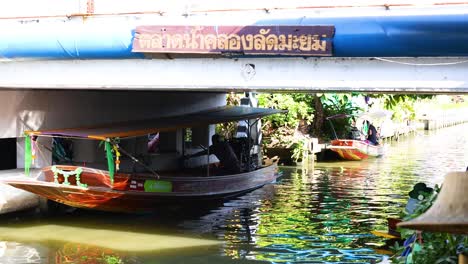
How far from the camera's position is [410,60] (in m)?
10.3

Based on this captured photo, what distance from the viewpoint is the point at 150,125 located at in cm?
1605

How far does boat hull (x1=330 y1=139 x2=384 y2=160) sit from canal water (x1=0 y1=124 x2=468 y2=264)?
25.6ft

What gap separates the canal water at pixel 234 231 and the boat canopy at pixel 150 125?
225cm

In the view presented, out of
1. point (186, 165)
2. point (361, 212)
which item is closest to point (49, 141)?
point (186, 165)

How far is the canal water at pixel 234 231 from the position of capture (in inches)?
476

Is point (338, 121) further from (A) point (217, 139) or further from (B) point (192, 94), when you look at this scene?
(A) point (217, 139)

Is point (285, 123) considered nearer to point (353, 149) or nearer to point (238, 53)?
point (353, 149)

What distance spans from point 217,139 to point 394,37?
33.7ft

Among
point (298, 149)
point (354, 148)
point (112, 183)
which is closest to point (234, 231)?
point (112, 183)

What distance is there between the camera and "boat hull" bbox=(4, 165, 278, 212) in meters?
13.9

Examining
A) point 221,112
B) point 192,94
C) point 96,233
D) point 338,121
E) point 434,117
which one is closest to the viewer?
point 96,233

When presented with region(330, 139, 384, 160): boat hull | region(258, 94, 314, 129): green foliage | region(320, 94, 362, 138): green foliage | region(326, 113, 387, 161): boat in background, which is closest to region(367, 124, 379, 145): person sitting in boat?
region(326, 113, 387, 161): boat in background

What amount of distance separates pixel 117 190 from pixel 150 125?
2.48m

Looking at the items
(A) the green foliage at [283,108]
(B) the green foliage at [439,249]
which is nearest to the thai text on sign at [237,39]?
(B) the green foliage at [439,249]
